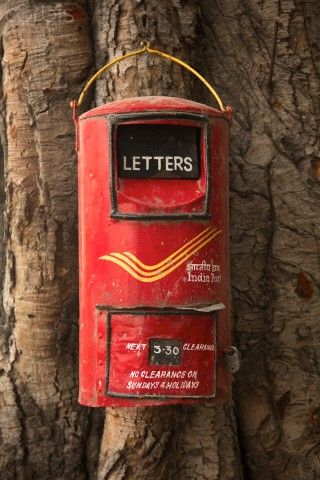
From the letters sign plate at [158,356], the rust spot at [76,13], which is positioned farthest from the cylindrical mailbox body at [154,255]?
the rust spot at [76,13]

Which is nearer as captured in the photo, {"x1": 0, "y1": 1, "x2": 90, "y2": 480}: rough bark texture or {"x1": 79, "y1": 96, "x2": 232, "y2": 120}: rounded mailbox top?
{"x1": 79, "y1": 96, "x2": 232, "y2": 120}: rounded mailbox top

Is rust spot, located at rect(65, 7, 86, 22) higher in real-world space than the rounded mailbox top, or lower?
higher

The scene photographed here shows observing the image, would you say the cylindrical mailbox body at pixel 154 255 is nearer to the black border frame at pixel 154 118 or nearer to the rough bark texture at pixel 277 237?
the black border frame at pixel 154 118

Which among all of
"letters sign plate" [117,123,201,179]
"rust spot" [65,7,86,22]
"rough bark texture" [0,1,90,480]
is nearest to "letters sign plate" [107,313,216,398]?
"letters sign plate" [117,123,201,179]

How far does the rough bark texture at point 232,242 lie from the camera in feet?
11.1

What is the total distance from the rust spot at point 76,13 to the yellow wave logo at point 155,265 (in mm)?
1224

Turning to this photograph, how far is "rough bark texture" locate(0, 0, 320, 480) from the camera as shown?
3375 millimetres

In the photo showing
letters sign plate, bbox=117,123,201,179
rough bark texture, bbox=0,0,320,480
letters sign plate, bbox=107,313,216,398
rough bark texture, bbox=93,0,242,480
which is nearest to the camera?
letters sign plate, bbox=107,313,216,398

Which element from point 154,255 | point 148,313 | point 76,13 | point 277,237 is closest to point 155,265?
point 154,255

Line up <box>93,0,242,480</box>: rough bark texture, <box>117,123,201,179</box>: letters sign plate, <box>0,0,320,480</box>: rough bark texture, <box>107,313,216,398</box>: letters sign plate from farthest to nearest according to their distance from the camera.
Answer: <box>0,0,320,480</box>: rough bark texture, <box>93,0,242,480</box>: rough bark texture, <box>117,123,201,179</box>: letters sign plate, <box>107,313,216,398</box>: letters sign plate

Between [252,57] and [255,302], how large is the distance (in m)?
1.09

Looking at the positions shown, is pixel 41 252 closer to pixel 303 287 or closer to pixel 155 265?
pixel 155 265

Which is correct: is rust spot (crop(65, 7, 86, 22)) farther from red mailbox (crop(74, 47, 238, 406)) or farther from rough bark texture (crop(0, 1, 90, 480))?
red mailbox (crop(74, 47, 238, 406))

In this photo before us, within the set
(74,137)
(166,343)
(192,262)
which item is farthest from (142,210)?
(74,137)
